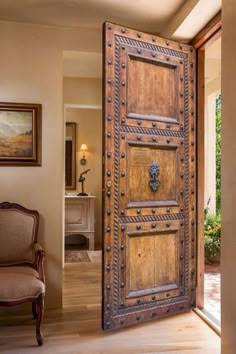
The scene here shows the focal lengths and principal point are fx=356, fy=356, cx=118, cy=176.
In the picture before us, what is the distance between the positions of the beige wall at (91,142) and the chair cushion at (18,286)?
13.0ft

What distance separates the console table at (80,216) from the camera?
602 centimetres

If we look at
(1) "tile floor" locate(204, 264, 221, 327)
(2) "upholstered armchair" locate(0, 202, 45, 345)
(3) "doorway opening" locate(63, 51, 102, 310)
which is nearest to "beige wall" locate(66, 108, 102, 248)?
(3) "doorway opening" locate(63, 51, 102, 310)

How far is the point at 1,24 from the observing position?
10.2 feet

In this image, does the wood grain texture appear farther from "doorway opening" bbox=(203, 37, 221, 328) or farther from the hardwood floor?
the hardwood floor

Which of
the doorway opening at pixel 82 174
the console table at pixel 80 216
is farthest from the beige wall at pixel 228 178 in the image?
the console table at pixel 80 216

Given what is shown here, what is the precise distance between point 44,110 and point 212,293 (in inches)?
96.7

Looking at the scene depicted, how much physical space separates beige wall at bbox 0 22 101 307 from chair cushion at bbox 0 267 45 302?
66 centimetres

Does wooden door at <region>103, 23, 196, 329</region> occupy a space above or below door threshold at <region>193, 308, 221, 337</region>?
above

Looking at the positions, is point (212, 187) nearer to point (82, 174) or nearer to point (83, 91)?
point (82, 174)

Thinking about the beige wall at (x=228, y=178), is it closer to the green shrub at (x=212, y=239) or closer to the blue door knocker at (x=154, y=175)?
the blue door knocker at (x=154, y=175)

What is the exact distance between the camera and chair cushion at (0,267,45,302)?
242cm

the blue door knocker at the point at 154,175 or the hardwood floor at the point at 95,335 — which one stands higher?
the blue door knocker at the point at 154,175

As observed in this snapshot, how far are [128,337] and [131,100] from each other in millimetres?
1768

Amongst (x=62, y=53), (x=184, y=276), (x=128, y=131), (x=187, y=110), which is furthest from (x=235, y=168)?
(x=62, y=53)
